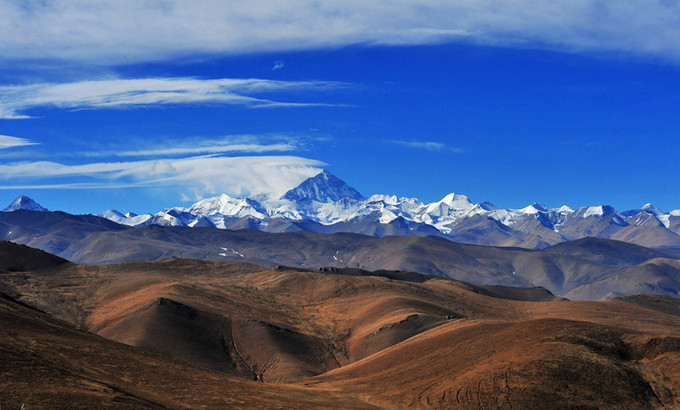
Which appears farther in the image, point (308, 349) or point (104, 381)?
point (308, 349)

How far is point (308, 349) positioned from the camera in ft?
368

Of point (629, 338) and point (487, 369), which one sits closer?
point (487, 369)

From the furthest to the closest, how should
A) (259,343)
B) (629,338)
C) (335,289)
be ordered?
(335,289)
(259,343)
(629,338)

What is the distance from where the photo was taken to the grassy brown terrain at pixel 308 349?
157ft

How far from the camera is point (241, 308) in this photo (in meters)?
129

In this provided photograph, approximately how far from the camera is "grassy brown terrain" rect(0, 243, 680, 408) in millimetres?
47781

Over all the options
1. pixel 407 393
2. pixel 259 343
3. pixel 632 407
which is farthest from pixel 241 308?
pixel 632 407

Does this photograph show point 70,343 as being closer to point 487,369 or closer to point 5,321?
point 5,321

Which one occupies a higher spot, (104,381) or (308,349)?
(104,381)

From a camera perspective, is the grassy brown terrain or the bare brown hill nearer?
the bare brown hill

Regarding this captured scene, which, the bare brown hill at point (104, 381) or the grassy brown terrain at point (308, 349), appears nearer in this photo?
the bare brown hill at point (104, 381)

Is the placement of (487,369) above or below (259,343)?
above

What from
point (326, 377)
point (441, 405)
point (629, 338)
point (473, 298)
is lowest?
point (473, 298)

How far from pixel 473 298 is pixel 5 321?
127 meters
